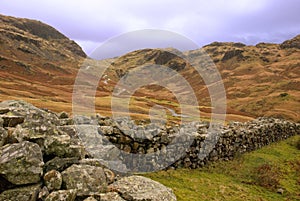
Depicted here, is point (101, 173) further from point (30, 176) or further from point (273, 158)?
point (273, 158)

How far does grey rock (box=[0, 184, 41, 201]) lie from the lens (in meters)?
6.92

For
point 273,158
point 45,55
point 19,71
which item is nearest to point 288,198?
point 273,158

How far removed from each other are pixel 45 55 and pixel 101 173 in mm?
198735

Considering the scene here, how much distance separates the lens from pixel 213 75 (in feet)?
636

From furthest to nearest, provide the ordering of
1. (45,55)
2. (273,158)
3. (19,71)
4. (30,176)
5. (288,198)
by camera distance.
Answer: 1. (45,55)
2. (19,71)
3. (273,158)
4. (288,198)
5. (30,176)

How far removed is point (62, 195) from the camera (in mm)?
7223

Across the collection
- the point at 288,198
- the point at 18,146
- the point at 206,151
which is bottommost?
the point at 288,198

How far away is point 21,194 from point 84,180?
1.63 meters

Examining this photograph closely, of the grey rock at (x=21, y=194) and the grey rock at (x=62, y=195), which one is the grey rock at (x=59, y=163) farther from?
the grey rock at (x=62, y=195)

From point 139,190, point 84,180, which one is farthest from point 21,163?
point 139,190

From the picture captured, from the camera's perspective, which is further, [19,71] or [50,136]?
[19,71]

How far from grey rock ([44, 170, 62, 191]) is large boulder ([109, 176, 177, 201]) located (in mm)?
1684

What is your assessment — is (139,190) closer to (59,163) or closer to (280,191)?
(59,163)

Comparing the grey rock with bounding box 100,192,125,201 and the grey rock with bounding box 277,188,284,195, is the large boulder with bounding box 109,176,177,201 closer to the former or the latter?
the grey rock with bounding box 100,192,125,201
